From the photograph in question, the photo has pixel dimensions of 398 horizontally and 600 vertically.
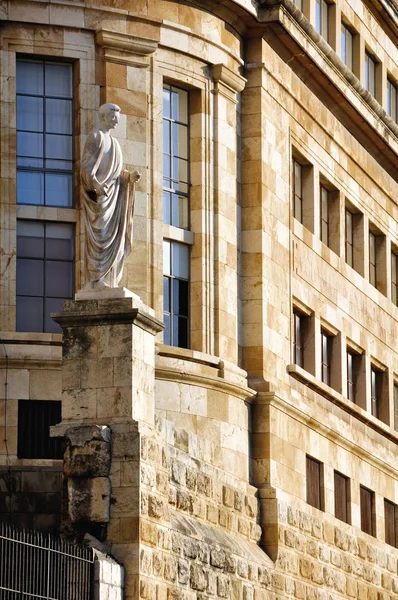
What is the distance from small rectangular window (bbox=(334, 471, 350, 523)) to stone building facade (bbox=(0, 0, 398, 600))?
0.10 metres

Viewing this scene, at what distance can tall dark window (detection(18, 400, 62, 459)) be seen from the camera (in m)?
43.5

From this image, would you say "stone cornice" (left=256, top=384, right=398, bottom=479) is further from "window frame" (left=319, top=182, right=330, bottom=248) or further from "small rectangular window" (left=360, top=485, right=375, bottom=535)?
"window frame" (left=319, top=182, right=330, bottom=248)

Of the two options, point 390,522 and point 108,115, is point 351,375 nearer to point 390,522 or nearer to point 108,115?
point 390,522

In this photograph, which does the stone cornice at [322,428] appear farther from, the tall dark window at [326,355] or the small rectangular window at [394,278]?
the small rectangular window at [394,278]

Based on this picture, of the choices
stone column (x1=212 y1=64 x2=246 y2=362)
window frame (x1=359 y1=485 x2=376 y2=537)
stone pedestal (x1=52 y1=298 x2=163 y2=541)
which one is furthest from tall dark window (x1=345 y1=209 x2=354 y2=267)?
stone pedestal (x1=52 y1=298 x2=163 y2=541)

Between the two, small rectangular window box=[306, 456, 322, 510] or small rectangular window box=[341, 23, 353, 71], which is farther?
small rectangular window box=[341, 23, 353, 71]

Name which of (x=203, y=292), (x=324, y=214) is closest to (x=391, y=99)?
(x=324, y=214)

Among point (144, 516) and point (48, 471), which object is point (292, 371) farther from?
point (144, 516)

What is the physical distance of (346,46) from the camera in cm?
5597

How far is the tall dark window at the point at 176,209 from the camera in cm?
4641

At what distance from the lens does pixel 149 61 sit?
46.3 metres

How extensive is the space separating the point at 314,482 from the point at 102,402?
48.4 ft

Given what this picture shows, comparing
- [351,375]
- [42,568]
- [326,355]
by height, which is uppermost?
[351,375]

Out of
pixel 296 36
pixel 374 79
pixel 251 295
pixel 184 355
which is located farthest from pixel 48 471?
pixel 374 79
